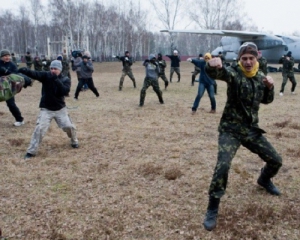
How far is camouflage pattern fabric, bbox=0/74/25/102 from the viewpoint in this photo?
2.83 meters

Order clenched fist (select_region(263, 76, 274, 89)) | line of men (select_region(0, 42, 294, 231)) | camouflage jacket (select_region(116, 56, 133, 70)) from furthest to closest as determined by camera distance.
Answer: camouflage jacket (select_region(116, 56, 133, 70)) → clenched fist (select_region(263, 76, 274, 89)) → line of men (select_region(0, 42, 294, 231))

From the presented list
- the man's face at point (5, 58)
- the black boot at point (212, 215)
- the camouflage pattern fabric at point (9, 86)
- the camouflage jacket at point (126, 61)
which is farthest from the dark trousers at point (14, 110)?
the camouflage jacket at point (126, 61)

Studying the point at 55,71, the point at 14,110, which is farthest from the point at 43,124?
the point at 14,110

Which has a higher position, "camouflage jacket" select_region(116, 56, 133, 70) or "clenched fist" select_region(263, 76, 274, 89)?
"clenched fist" select_region(263, 76, 274, 89)

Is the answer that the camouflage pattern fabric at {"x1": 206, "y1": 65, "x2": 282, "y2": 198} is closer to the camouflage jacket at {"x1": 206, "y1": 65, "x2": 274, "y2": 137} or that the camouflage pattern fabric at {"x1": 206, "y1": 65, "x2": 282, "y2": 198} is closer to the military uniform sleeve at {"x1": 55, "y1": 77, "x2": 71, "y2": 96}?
the camouflage jacket at {"x1": 206, "y1": 65, "x2": 274, "y2": 137}

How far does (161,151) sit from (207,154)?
2.59ft

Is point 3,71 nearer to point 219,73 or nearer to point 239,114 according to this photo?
point 219,73

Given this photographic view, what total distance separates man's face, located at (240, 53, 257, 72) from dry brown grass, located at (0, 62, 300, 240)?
5.01 ft

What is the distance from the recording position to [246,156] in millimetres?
5426

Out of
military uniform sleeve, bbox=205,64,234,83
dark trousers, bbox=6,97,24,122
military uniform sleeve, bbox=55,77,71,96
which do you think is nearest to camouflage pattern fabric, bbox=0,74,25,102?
military uniform sleeve, bbox=205,64,234,83

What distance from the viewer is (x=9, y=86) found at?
9.45 feet

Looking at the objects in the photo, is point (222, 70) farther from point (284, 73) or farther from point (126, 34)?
point (126, 34)

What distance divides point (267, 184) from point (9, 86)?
121 inches

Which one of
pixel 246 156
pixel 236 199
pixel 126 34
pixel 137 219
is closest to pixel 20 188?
pixel 137 219
